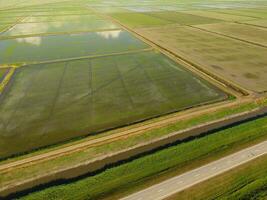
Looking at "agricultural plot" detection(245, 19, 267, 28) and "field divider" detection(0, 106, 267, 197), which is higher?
"agricultural plot" detection(245, 19, 267, 28)

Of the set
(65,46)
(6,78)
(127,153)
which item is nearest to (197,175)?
(127,153)

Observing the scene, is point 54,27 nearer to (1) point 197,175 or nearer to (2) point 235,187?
(1) point 197,175

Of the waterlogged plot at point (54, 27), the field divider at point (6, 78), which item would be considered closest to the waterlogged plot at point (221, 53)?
the waterlogged plot at point (54, 27)

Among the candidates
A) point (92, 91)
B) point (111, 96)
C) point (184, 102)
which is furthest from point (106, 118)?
point (184, 102)

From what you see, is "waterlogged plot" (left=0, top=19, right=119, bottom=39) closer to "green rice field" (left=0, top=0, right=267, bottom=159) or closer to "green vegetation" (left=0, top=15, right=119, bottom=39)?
"green vegetation" (left=0, top=15, right=119, bottom=39)

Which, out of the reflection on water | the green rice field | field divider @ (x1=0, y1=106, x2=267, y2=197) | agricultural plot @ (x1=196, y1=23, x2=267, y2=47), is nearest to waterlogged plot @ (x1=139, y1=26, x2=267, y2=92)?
the green rice field

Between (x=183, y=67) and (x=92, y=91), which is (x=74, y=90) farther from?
(x=183, y=67)

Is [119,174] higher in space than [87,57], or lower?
lower
